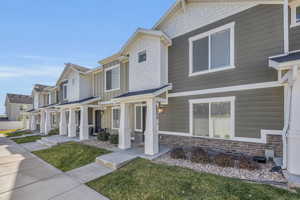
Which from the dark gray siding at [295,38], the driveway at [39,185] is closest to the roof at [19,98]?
the driveway at [39,185]

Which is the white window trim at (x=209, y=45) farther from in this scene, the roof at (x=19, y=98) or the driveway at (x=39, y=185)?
the roof at (x=19, y=98)

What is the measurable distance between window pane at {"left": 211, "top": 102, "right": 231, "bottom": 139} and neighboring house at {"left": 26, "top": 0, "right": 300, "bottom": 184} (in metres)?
0.04

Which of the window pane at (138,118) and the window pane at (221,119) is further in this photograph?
the window pane at (138,118)

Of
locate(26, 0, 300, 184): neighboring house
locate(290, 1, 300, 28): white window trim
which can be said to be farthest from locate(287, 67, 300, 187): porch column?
locate(290, 1, 300, 28): white window trim

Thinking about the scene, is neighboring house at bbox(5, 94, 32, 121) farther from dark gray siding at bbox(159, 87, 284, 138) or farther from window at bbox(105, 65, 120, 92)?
dark gray siding at bbox(159, 87, 284, 138)

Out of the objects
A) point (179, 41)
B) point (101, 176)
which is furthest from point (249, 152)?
point (179, 41)

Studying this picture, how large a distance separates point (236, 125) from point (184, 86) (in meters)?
3.11

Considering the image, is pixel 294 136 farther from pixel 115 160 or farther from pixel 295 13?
pixel 115 160

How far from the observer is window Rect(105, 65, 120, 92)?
11.0 m

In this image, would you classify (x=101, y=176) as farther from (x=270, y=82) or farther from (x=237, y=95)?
(x=270, y=82)

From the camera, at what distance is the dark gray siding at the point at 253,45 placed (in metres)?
5.35

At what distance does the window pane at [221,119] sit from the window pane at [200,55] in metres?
2.05

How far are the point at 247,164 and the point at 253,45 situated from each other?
15.7 feet

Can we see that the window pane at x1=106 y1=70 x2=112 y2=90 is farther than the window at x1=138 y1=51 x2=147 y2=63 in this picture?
Yes
